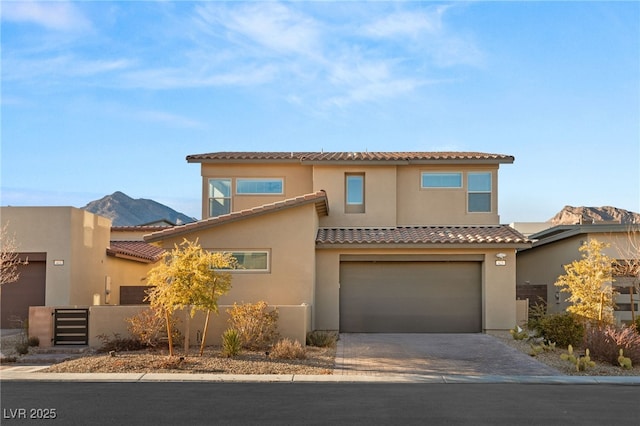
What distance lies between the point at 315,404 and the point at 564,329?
385 inches

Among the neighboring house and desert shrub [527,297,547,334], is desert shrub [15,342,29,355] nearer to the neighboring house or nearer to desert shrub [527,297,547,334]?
desert shrub [527,297,547,334]

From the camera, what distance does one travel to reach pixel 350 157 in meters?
24.6

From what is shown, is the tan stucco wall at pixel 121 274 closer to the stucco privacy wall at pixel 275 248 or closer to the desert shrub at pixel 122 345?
the stucco privacy wall at pixel 275 248

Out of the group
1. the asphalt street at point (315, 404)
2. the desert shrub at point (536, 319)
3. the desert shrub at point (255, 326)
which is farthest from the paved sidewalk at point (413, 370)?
the desert shrub at point (255, 326)

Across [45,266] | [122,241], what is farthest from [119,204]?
[45,266]

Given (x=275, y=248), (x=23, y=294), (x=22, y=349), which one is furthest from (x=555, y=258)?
(x=23, y=294)

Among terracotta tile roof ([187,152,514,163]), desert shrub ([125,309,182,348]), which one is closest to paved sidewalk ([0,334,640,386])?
desert shrub ([125,309,182,348])

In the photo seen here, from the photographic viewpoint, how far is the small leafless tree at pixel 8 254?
2042 centimetres

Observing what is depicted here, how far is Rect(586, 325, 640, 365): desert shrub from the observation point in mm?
16109

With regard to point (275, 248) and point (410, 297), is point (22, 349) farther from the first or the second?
point (410, 297)

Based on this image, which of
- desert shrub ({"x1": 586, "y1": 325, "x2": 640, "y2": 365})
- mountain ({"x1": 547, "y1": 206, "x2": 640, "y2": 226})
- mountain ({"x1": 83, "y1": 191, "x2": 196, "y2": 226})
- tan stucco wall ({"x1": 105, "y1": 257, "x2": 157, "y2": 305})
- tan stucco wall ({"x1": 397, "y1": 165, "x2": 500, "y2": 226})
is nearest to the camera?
desert shrub ({"x1": 586, "y1": 325, "x2": 640, "y2": 365})

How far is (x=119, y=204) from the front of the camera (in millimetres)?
109625

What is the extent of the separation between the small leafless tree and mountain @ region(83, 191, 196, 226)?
263 ft

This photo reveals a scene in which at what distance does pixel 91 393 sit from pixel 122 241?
69.1ft
